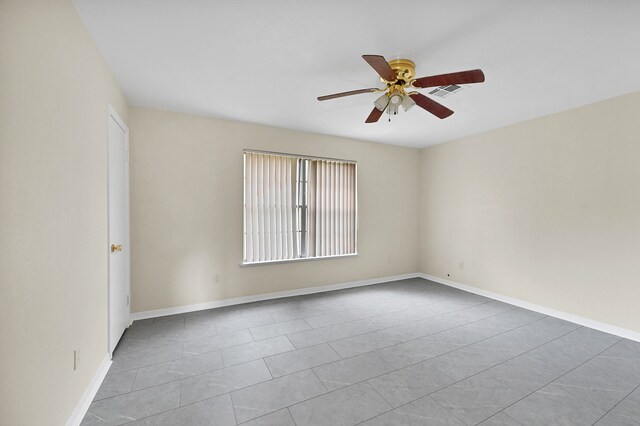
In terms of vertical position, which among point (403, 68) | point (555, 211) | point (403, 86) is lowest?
point (555, 211)

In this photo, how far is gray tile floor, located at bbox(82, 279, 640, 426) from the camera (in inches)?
72.7

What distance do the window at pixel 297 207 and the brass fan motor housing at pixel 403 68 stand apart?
2.30m

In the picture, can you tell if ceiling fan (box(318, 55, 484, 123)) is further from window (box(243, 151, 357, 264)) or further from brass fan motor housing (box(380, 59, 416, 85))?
window (box(243, 151, 357, 264))

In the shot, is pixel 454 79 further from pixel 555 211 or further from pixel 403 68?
pixel 555 211

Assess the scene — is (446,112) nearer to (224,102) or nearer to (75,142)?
(224,102)

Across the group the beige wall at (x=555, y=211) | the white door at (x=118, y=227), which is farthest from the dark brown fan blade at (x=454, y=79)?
the white door at (x=118, y=227)

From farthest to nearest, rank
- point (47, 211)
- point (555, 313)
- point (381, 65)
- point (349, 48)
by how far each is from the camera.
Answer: point (555, 313), point (349, 48), point (381, 65), point (47, 211)

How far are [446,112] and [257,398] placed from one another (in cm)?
282

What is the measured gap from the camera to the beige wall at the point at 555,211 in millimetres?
3049

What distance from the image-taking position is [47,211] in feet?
4.75

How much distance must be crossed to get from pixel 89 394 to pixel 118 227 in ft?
5.02

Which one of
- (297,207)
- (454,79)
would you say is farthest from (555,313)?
(297,207)

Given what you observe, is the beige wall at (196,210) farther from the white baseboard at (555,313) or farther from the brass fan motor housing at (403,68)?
the brass fan motor housing at (403,68)

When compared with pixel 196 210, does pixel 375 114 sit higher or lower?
higher
